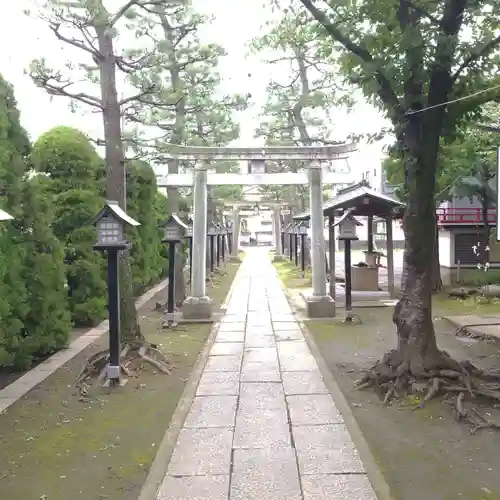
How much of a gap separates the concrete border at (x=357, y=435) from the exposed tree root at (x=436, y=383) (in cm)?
42

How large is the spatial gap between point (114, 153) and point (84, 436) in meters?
4.45

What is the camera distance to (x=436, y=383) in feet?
20.9

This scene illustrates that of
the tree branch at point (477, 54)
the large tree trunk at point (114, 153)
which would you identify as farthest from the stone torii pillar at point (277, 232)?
the tree branch at point (477, 54)

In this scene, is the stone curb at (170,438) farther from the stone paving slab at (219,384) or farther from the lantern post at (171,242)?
the lantern post at (171,242)

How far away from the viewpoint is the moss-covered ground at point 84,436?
14.0 feet

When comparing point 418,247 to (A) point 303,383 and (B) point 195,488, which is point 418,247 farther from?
(B) point 195,488

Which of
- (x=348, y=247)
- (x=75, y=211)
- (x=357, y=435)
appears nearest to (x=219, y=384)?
(x=357, y=435)

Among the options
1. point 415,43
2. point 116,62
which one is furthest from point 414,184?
point 116,62

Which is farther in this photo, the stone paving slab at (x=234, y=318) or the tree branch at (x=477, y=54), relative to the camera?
the stone paving slab at (x=234, y=318)

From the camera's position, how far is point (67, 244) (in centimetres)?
1167

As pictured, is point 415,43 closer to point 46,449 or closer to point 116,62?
point 116,62

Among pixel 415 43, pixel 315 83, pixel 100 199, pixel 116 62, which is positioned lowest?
pixel 100 199

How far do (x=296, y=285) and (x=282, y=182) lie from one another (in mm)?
6749

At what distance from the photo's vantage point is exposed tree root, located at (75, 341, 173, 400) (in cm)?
721
